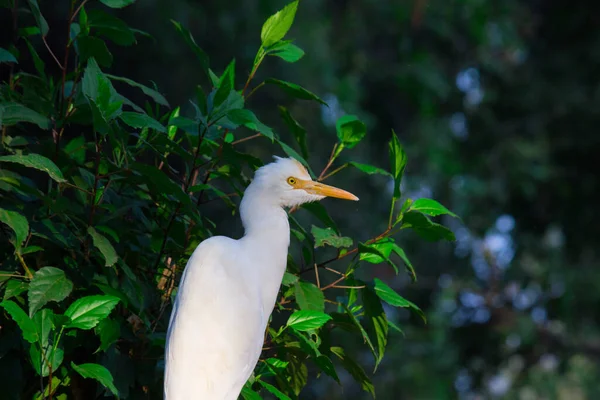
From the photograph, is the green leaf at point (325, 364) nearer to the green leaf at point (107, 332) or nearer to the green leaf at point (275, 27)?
the green leaf at point (107, 332)

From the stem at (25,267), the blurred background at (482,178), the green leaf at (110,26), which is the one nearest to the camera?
the stem at (25,267)

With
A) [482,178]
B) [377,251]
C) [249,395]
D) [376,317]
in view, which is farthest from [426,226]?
[482,178]

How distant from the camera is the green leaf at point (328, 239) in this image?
5.88ft

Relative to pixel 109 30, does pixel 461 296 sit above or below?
below

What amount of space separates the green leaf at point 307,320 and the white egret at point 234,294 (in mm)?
154

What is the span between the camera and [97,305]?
1.55 meters

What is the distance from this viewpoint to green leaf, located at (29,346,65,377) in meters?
1.53

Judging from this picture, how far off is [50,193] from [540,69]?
349 inches

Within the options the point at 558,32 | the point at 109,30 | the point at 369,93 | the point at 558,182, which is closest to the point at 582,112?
the point at 558,182

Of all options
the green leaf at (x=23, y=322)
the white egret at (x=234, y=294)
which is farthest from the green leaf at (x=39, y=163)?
the white egret at (x=234, y=294)

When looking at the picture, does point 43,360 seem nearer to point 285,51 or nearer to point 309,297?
point 309,297

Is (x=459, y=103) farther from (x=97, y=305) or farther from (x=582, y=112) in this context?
(x=97, y=305)

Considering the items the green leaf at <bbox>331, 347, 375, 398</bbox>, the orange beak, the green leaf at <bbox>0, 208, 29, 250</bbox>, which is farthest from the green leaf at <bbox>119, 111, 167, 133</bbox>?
the green leaf at <bbox>331, 347, 375, 398</bbox>

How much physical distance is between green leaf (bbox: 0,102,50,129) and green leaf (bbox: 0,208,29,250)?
7.2 inches
